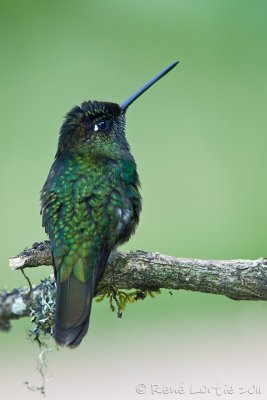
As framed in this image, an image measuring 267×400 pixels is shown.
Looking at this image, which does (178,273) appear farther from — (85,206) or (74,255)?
(85,206)

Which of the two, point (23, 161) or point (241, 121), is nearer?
point (23, 161)

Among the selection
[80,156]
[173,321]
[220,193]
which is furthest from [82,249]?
[220,193]

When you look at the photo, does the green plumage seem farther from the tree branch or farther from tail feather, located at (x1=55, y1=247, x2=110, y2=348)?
the tree branch

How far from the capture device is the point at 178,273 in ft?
16.6

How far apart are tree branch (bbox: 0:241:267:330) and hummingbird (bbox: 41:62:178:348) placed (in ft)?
0.45

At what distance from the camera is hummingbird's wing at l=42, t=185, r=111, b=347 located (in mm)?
4996

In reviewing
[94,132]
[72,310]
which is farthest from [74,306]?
[94,132]

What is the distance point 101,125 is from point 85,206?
880mm

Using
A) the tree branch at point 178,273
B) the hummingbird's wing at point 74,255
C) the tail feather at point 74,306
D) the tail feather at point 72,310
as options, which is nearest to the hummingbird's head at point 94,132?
the hummingbird's wing at point 74,255

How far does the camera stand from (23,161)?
1156 cm

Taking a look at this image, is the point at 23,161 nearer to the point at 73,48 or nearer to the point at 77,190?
the point at 73,48

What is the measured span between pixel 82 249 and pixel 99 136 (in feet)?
3.45

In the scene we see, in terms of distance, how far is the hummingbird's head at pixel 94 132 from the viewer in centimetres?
593

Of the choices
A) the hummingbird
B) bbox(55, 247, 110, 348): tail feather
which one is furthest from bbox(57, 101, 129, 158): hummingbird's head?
bbox(55, 247, 110, 348): tail feather
